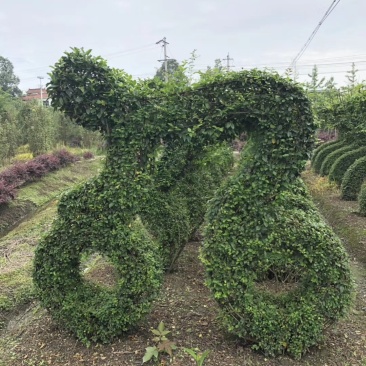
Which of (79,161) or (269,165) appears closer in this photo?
(269,165)

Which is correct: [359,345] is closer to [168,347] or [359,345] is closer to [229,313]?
[229,313]

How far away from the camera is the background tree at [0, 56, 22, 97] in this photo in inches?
2180

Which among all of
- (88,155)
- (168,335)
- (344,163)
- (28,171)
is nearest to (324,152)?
(344,163)

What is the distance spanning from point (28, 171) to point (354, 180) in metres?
→ 12.3

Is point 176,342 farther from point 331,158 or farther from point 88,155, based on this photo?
point 88,155

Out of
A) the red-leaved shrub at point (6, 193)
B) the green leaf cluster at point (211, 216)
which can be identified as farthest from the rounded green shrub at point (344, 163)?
the red-leaved shrub at point (6, 193)

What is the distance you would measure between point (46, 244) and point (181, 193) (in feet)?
8.03

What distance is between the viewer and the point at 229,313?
3.60m

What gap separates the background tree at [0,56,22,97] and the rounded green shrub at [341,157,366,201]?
55056 mm

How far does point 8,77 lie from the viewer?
5625cm

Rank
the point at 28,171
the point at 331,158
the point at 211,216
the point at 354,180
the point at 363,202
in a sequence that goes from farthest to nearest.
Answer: the point at 28,171
the point at 331,158
the point at 354,180
the point at 363,202
the point at 211,216

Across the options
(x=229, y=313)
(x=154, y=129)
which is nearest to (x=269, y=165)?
(x=154, y=129)

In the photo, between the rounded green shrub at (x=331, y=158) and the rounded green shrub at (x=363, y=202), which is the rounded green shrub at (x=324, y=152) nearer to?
the rounded green shrub at (x=331, y=158)

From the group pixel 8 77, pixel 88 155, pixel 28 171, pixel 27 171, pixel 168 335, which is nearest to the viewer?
pixel 168 335
